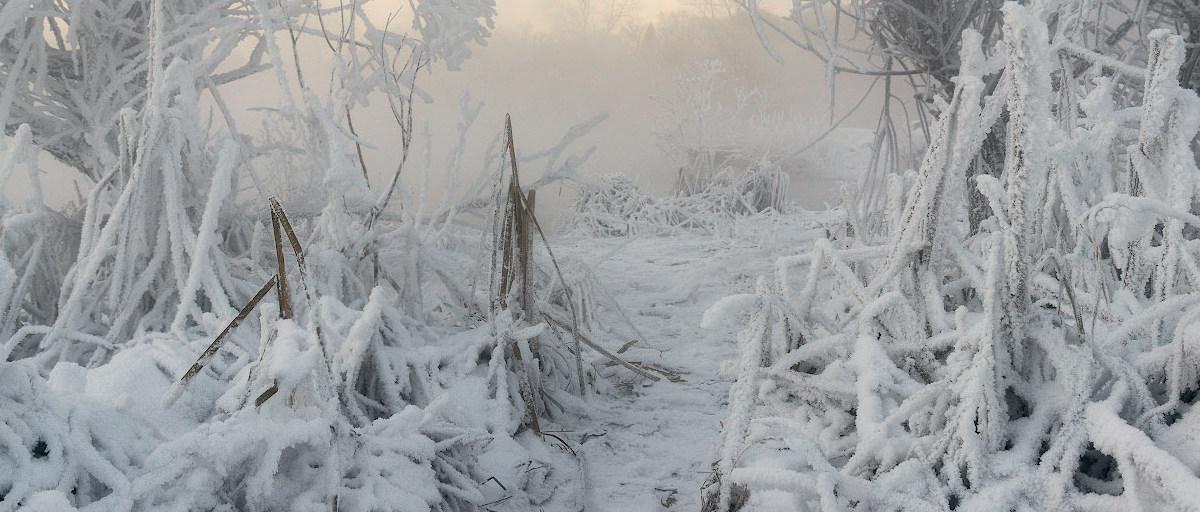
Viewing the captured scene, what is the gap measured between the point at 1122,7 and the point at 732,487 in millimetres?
2199

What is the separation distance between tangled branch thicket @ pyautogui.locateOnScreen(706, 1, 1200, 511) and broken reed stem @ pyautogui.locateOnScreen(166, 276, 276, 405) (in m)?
0.51

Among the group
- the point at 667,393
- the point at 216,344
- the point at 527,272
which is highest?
the point at 216,344

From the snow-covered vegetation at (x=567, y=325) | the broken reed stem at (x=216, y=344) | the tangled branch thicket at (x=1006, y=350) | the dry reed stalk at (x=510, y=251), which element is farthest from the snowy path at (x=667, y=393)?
the broken reed stem at (x=216, y=344)

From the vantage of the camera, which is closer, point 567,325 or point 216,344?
point 216,344

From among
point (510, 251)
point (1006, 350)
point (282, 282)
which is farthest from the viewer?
point (510, 251)

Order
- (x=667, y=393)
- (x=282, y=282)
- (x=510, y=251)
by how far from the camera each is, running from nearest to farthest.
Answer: (x=282, y=282), (x=510, y=251), (x=667, y=393)

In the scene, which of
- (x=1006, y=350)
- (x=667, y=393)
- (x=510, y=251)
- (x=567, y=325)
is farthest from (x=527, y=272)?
(x=1006, y=350)

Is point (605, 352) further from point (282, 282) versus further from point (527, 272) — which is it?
point (282, 282)

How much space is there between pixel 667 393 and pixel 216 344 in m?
1.18

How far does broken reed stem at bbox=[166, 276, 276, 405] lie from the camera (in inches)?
30.5

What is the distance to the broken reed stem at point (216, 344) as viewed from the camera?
2.54ft

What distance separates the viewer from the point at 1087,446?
0.81 metres

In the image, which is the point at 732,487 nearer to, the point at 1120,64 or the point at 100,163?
the point at 1120,64

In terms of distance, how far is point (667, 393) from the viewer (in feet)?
5.93
